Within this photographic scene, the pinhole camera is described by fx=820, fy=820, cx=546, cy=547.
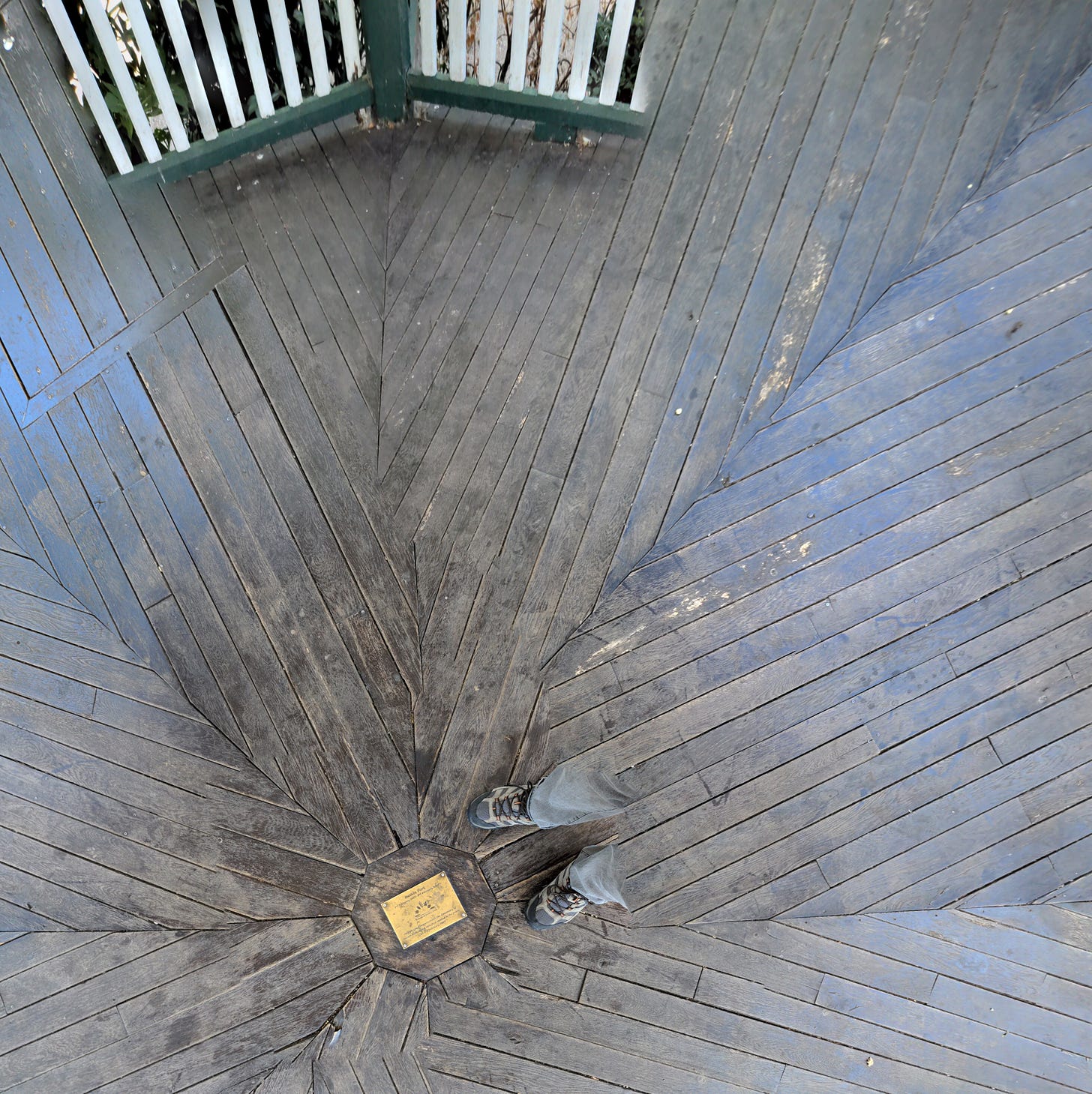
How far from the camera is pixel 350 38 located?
94.0 inches

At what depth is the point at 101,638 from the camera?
243 centimetres

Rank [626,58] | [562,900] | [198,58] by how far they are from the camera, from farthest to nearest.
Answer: [626,58] < [198,58] < [562,900]

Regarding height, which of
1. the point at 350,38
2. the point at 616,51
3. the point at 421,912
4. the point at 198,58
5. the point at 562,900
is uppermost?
the point at 198,58

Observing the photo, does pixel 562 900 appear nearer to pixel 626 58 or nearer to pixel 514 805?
pixel 514 805

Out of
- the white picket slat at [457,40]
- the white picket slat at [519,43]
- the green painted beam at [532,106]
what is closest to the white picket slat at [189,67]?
the green painted beam at [532,106]

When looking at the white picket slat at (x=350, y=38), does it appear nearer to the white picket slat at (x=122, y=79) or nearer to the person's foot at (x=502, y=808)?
the white picket slat at (x=122, y=79)

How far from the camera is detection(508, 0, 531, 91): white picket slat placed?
230 cm

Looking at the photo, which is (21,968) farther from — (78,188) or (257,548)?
(78,188)

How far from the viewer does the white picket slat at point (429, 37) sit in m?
2.32

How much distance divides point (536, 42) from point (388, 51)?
452 millimetres

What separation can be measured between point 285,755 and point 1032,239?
108 inches

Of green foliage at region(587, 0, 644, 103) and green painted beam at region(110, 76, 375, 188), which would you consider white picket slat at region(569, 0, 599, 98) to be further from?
green painted beam at region(110, 76, 375, 188)

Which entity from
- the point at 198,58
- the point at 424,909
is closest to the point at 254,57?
the point at 198,58

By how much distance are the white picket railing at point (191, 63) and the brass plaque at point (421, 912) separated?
2332mm
